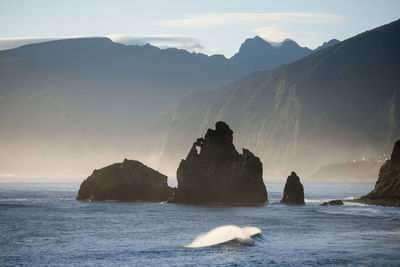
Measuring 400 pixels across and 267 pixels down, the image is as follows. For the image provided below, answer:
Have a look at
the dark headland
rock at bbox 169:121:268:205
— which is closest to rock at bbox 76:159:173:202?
rock at bbox 169:121:268:205

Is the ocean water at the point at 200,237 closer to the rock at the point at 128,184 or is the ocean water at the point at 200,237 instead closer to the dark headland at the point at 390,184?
the dark headland at the point at 390,184

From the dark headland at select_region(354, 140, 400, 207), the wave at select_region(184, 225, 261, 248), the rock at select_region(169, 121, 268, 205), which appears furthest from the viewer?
the rock at select_region(169, 121, 268, 205)

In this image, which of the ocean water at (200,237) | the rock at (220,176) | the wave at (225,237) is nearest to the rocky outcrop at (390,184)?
the ocean water at (200,237)

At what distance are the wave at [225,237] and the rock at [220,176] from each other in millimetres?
48788

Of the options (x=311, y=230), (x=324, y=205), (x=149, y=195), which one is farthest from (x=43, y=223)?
(x=324, y=205)

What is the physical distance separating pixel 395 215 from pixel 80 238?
57.3 meters

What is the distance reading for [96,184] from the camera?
162000mm

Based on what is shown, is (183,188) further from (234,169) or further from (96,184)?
(96,184)

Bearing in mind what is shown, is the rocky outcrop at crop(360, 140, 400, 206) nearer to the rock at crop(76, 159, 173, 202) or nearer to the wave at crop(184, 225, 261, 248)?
the rock at crop(76, 159, 173, 202)

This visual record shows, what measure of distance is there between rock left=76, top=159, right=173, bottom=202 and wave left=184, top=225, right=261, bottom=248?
6265 centimetres

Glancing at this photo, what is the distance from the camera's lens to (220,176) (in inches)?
5620

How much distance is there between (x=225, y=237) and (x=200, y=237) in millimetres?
4220

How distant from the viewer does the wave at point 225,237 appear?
78188 mm

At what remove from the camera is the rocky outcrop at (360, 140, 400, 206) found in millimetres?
138925
